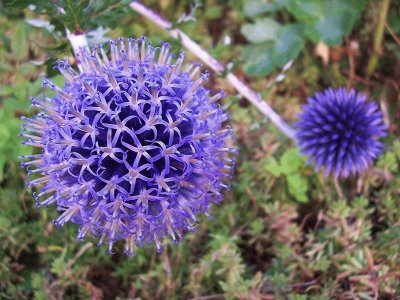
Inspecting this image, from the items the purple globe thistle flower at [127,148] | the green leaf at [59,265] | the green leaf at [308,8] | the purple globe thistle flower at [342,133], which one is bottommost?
the green leaf at [59,265]

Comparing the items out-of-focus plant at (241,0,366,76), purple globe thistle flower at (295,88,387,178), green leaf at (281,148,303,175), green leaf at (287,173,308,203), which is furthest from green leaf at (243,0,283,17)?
green leaf at (287,173,308,203)

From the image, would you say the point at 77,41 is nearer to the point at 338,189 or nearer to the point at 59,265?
the point at 59,265

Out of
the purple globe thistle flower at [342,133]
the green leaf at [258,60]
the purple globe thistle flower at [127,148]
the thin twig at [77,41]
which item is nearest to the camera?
the purple globe thistle flower at [127,148]

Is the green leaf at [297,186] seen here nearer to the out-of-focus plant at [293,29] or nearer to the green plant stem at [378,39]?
the out-of-focus plant at [293,29]

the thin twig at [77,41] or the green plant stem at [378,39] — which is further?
the green plant stem at [378,39]

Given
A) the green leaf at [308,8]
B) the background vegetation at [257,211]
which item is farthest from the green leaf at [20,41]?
the green leaf at [308,8]

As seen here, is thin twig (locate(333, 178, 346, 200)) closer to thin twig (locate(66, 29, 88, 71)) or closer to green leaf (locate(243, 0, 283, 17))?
green leaf (locate(243, 0, 283, 17))

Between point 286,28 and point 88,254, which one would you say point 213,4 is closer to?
point 286,28
